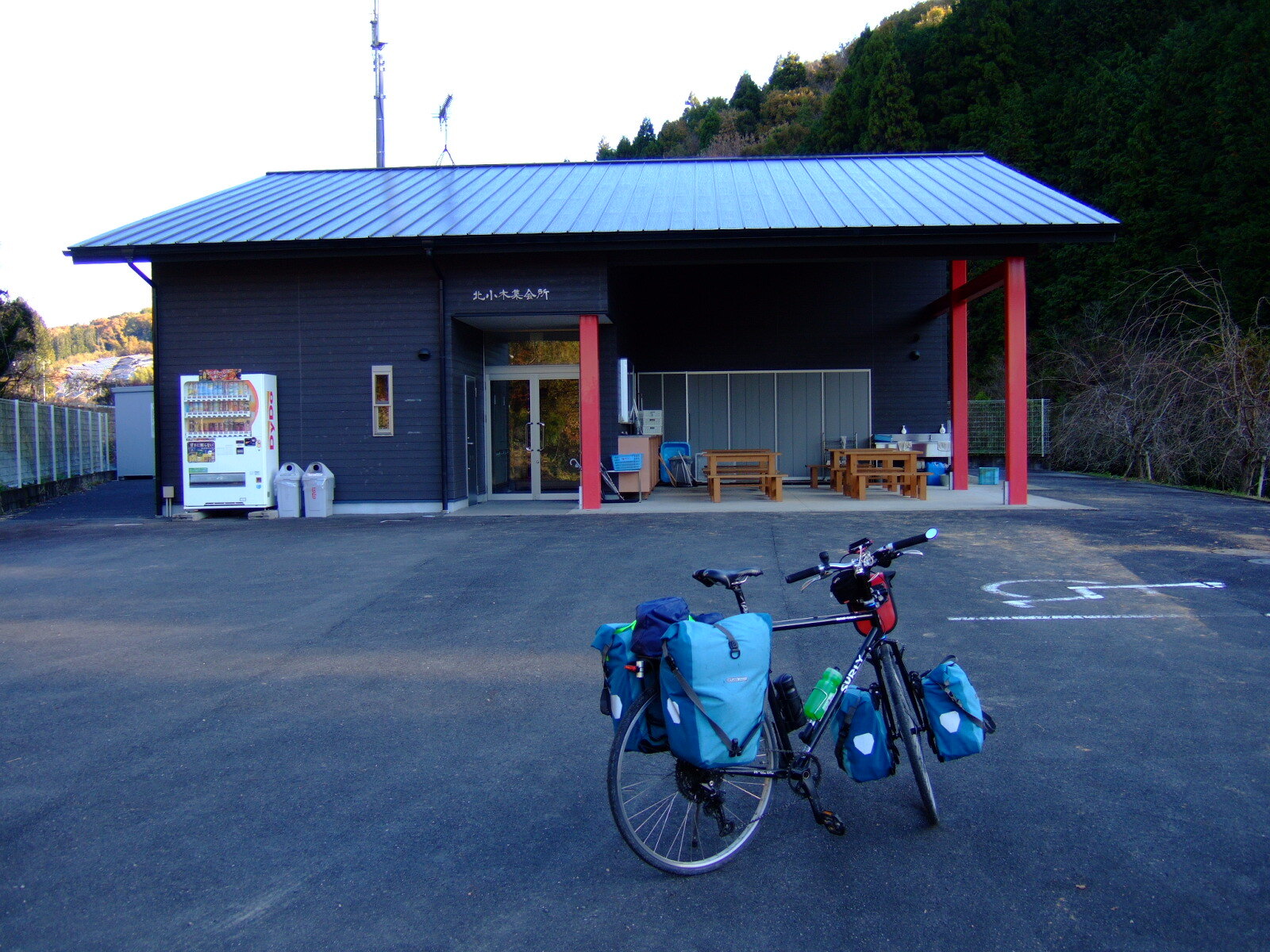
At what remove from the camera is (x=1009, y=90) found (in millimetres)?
33031

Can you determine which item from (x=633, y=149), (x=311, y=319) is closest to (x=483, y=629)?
(x=311, y=319)

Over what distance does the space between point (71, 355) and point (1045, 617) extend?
70.8 m

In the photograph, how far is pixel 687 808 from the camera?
3402 millimetres

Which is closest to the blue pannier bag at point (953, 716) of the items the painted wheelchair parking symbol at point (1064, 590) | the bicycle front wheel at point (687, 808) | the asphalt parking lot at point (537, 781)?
the asphalt parking lot at point (537, 781)

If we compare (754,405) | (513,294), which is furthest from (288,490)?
(754,405)

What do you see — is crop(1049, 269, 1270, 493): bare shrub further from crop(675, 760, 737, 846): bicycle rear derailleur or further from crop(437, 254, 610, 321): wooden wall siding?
crop(675, 760, 737, 846): bicycle rear derailleur

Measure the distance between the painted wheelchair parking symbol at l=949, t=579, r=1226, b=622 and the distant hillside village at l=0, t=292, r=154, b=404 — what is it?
40.9ft

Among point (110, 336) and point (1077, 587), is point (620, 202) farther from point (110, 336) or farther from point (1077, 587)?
point (110, 336)

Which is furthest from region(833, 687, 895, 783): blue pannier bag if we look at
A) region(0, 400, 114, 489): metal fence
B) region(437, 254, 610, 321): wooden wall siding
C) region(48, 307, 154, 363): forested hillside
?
region(48, 307, 154, 363): forested hillside

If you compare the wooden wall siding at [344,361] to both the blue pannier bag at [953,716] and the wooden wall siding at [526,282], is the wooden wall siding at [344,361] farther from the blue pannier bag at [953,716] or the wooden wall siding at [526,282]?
the blue pannier bag at [953,716]

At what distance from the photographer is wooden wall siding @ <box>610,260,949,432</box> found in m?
19.1

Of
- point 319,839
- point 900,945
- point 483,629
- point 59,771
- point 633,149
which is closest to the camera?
point 900,945

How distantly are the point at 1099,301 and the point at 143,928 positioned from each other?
92.7 feet

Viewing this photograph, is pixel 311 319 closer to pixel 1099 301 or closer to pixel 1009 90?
pixel 1099 301
